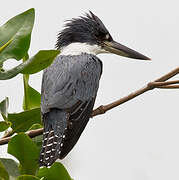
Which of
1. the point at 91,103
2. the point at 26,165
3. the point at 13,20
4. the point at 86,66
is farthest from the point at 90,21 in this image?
the point at 26,165

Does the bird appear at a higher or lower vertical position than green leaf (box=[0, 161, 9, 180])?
lower

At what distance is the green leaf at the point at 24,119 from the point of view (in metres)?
1.80

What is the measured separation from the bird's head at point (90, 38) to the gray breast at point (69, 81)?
28 centimetres

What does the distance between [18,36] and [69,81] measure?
969 mm

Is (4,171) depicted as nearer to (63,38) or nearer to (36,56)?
(36,56)

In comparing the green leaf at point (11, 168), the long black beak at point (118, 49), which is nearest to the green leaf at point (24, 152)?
the green leaf at point (11, 168)

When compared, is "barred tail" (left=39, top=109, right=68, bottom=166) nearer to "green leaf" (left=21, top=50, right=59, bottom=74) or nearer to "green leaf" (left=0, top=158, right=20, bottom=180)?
"green leaf" (left=0, top=158, right=20, bottom=180)

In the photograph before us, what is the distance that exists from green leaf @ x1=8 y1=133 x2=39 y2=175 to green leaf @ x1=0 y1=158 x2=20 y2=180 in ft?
0.08

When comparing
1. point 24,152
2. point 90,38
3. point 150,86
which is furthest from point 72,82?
point 24,152

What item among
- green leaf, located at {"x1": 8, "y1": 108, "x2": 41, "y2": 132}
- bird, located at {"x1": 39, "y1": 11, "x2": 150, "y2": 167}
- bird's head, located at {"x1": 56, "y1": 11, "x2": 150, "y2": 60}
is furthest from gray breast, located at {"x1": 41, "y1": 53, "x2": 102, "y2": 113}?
green leaf, located at {"x1": 8, "y1": 108, "x2": 41, "y2": 132}

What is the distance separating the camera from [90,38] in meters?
3.28

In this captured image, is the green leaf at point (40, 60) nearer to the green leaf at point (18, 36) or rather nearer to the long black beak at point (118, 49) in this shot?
the green leaf at point (18, 36)

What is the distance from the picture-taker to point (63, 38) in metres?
3.32

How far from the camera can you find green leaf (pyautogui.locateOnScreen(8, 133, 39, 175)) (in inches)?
61.8
